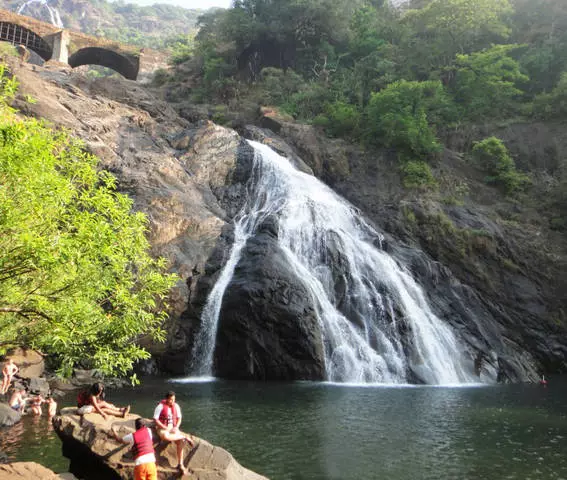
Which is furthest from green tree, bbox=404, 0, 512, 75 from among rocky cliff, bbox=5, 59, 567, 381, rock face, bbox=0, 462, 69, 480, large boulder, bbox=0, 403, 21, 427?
rock face, bbox=0, 462, 69, 480

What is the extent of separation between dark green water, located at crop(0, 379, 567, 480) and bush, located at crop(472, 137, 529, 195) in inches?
787

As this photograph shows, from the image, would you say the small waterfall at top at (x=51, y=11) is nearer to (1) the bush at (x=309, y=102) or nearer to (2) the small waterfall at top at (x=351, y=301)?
(1) the bush at (x=309, y=102)

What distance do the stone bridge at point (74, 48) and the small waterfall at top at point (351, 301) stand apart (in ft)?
111

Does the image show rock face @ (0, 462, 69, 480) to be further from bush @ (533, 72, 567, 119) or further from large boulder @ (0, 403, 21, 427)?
bush @ (533, 72, 567, 119)

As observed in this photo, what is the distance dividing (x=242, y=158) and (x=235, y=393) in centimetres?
1880

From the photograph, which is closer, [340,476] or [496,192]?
[340,476]

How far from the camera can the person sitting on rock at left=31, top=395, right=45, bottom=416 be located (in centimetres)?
1344

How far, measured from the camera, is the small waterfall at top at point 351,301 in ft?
69.6

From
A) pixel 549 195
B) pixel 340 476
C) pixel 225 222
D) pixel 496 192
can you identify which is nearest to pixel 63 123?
pixel 225 222

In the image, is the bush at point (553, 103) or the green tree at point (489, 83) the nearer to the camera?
the bush at point (553, 103)

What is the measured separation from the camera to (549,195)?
33781 mm

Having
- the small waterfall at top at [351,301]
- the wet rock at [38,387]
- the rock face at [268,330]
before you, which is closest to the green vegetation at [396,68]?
the small waterfall at top at [351,301]

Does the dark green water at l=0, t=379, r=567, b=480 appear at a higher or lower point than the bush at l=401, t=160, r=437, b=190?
lower

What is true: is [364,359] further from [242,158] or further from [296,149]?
[296,149]
